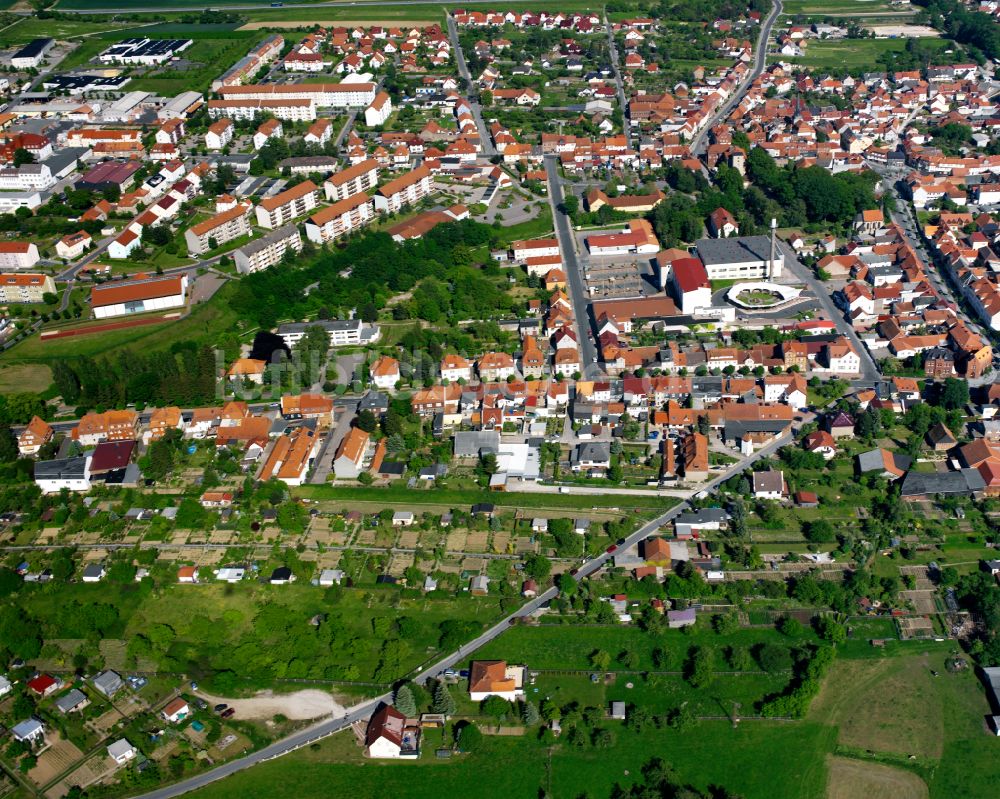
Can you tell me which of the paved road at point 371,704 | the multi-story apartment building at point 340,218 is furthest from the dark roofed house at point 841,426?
the multi-story apartment building at point 340,218

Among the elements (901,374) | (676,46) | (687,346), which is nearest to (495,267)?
(687,346)

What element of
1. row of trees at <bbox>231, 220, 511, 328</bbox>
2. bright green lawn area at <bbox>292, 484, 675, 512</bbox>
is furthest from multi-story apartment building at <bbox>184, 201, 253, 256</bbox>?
bright green lawn area at <bbox>292, 484, 675, 512</bbox>

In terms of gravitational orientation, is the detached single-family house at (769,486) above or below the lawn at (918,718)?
above

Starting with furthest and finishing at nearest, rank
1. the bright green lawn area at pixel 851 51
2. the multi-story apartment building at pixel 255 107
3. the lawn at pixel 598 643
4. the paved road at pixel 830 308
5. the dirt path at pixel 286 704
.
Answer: the bright green lawn area at pixel 851 51 < the multi-story apartment building at pixel 255 107 < the paved road at pixel 830 308 < the lawn at pixel 598 643 < the dirt path at pixel 286 704

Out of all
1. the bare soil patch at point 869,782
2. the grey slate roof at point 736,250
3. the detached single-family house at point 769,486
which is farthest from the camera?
the grey slate roof at point 736,250

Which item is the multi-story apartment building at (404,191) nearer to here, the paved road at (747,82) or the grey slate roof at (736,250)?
the grey slate roof at (736,250)

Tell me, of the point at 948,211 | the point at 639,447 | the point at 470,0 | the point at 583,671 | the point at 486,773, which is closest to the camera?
the point at 486,773

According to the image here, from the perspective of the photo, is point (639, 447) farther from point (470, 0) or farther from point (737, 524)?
point (470, 0)
